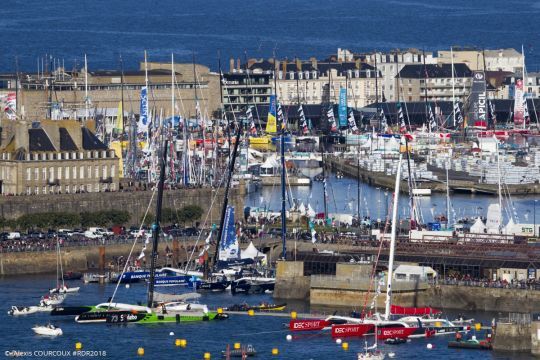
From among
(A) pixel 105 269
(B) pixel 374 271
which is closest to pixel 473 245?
(B) pixel 374 271

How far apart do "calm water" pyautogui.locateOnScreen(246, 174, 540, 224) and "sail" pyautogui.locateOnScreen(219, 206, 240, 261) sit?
15303 mm

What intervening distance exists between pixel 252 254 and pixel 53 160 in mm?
12240

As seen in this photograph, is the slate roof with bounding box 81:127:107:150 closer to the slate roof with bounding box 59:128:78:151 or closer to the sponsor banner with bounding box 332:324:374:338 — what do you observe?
the slate roof with bounding box 59:128:78:151

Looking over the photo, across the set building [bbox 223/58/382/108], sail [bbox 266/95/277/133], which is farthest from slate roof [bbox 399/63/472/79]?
sail [bbox 266/95/277/133]

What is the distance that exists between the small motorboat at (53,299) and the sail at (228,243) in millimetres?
8170

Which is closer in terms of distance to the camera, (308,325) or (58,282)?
(308,325)

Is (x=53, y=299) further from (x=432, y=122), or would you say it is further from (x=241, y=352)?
(x=432, y=122)

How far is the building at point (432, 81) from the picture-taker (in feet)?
536

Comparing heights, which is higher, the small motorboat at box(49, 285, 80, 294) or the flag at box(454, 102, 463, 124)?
the flag at box(454, 102, 463, 124)

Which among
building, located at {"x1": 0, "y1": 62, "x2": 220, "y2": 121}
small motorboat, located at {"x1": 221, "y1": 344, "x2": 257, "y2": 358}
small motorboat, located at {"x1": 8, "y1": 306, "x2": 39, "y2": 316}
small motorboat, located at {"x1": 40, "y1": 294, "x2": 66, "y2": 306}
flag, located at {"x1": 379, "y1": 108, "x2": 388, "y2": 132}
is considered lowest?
small motorboat, located at {"x1": 221, "y1": 344, "x2": 257, "y2": 358}

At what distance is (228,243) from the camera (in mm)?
82875

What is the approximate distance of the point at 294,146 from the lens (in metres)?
136

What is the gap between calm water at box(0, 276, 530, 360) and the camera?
66188 mm

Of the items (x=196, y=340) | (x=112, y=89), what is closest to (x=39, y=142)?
(x=196, y=340)
